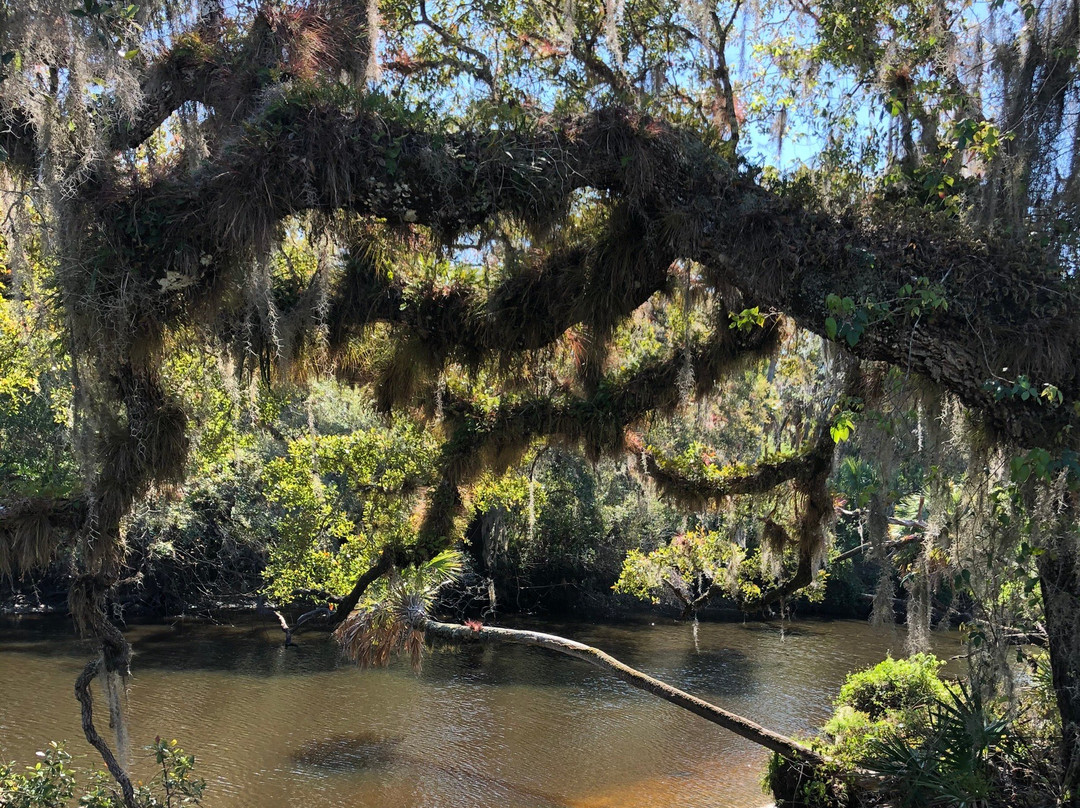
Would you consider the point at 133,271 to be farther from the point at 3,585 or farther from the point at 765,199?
the point at 3,585

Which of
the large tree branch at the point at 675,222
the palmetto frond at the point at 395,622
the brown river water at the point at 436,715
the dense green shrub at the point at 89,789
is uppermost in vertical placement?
the large tree branch at the point at 675,222

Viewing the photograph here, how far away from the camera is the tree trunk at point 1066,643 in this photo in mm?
4203

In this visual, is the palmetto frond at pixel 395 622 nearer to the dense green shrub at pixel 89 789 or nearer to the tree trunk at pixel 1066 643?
the dense green shrub at pixel 89 789

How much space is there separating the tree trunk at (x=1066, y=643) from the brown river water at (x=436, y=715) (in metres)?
4.61

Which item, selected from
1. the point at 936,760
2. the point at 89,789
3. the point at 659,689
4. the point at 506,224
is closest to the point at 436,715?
the point at 659,689

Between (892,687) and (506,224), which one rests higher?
(506,224)

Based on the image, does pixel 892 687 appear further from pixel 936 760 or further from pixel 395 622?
pixel 395 622

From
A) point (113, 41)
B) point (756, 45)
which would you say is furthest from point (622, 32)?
point (113, 41)

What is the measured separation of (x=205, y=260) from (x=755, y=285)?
3.17m

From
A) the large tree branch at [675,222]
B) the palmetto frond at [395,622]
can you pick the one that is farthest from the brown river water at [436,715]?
the large tree branch at [675,222]

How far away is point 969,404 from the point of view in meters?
4.24

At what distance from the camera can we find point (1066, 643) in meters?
4.32

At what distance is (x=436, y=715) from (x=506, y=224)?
342 inches

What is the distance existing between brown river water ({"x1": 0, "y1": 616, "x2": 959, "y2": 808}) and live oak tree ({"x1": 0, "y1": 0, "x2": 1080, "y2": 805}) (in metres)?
4.95
